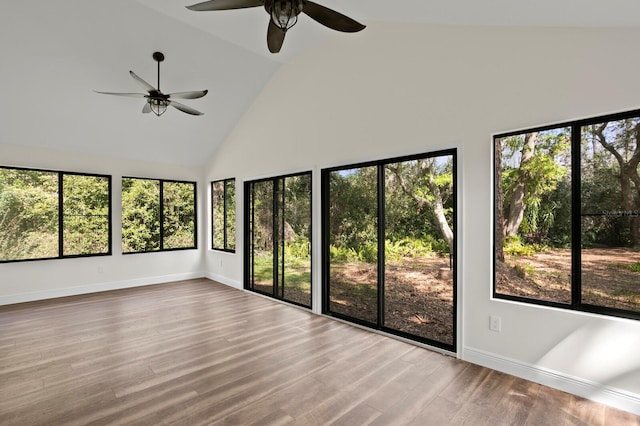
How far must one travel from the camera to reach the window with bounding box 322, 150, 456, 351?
3389 millimetres

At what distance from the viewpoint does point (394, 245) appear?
12.4 feet

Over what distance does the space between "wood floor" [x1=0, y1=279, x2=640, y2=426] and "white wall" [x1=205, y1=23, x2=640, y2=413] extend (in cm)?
27

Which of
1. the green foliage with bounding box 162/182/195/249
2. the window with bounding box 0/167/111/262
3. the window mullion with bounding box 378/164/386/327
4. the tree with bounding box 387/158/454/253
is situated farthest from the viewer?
the green foliage with bounding box 162/182/195/249

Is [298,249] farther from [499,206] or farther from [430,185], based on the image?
[499,206]

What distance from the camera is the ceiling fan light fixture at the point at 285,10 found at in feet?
6.56

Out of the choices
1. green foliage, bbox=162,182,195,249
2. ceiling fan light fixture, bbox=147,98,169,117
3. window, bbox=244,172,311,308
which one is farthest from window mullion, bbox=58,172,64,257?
window, bbox=244,172,311,308

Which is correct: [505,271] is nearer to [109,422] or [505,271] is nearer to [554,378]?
[554,378]

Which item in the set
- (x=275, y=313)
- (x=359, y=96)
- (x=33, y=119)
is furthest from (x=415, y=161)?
(x=33, y=119)

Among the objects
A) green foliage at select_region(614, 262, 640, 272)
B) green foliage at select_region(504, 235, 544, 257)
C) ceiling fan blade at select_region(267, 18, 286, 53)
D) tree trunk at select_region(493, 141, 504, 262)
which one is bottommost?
green foliage at select_region(614, 262, 640, 272)

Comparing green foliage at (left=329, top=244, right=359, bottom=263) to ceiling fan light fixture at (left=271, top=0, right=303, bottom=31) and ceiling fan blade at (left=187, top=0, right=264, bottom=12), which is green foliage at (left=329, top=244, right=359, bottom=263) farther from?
ceiling fan blade at (left=187, top=0, right=264, bottom=12)

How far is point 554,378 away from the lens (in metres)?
2.58

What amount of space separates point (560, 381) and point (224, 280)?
18.9ft

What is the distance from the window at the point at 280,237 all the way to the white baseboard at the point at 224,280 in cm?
22

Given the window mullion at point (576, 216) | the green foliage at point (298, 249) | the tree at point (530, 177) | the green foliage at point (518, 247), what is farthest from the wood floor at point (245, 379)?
the tree at point (530, 177)
